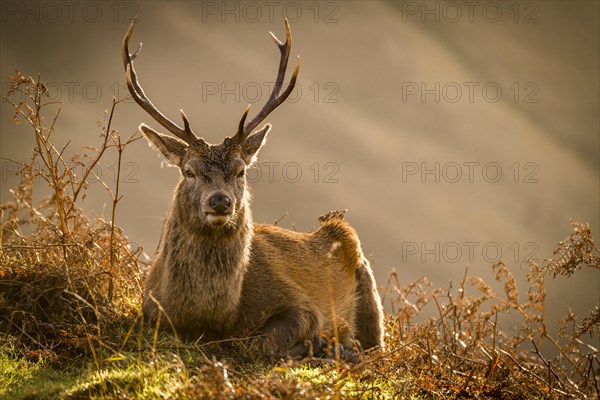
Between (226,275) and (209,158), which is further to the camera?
(209,158)

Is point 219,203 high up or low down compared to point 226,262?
up

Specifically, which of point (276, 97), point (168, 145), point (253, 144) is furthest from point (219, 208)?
point (276, 97)

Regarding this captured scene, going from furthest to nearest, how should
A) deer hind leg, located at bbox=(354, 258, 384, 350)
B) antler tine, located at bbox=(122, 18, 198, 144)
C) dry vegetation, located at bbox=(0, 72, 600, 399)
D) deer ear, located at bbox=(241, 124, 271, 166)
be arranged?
deer hind leg, located at bbox=(354, 258, 384, 350) < deer ear, located at bbox=(241, 124, 271, 166) < antler tine, located at bbox=(122, 18, 198, 144) < dry vegetation, located at bbox=(0, 72, 600, 399)

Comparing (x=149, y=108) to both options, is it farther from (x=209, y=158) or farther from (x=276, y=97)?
(x=276, y=97)

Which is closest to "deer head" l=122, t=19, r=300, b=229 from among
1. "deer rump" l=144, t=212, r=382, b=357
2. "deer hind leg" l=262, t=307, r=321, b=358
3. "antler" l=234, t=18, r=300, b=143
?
"antler" l=234, t=18, r=300, b=143

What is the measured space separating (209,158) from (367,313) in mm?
2881

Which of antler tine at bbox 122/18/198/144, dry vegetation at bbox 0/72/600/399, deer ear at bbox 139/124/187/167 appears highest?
antler tine at bbox 122/18/198/144

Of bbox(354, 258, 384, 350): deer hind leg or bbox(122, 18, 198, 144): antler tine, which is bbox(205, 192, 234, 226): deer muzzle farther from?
bbox(354, 258, 384, 350): deer hind leg

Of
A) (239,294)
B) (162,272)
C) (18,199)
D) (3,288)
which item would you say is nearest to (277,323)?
(239,294)

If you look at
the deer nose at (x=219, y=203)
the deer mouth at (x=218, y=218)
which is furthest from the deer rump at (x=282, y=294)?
the deer nose at (x=219, y=203)

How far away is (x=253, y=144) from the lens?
8164 millimetres

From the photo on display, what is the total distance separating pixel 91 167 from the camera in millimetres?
8656

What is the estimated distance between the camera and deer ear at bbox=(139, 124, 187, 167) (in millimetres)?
7902

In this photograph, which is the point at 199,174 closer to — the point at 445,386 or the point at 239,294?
the point at 239,294
